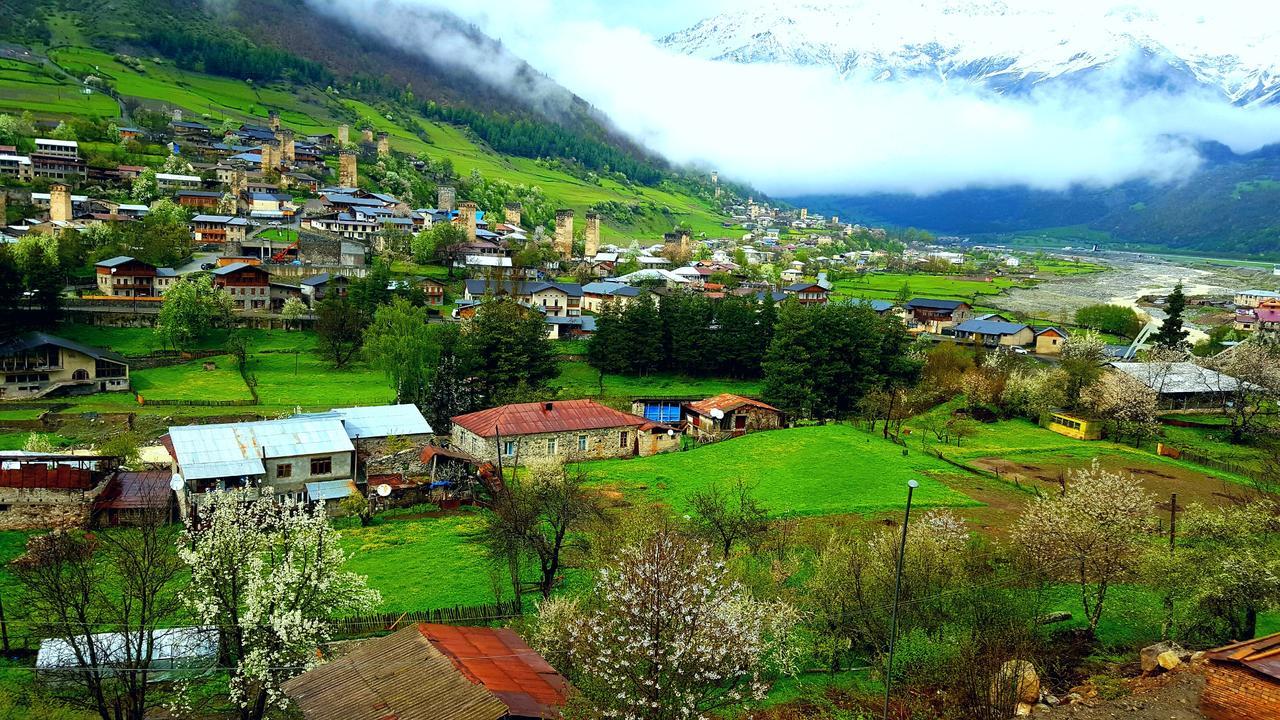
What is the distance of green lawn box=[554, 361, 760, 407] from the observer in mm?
64688

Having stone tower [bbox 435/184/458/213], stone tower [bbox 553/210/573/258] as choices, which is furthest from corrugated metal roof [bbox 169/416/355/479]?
stone tower [bbox 435/184/458/213]

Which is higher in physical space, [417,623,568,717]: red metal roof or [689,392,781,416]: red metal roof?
[417,623,568,717]: red metal roof

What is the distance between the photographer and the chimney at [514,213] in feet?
466

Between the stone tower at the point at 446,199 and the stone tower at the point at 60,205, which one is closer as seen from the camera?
the stone tower at the point at 60,205

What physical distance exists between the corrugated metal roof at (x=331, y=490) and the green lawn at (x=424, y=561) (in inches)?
106

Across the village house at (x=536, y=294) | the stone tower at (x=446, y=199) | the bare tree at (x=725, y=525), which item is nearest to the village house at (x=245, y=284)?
the village house at (x=536, y=294)

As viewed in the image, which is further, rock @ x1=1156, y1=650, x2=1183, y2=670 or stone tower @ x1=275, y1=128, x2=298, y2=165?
stone tower @ x1=275, y1=128, x2=298, y2=165

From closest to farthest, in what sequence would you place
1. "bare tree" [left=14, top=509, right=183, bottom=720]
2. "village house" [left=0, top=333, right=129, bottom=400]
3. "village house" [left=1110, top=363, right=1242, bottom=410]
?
"bare tree" [left=14, top=509, right=183, bottom=720] → "village house" [left=0, top=333, right=129, bottom=400] → "village house" [left=1110, top=363, right=1242, bottom=410]

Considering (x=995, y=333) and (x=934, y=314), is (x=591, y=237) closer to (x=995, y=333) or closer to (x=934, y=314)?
(x=934, y=314)

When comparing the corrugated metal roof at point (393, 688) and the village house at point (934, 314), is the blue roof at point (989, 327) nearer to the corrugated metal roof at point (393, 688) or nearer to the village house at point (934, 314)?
the village house at point (934, 314)

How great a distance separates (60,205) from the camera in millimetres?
88625

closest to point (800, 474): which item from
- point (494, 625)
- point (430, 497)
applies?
point (430, 497)

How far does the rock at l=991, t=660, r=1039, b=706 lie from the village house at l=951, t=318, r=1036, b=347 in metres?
67.4

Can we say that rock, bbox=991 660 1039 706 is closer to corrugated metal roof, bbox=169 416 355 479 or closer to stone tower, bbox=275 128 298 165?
corrugated metal roof, bbox=169 416 355 479
